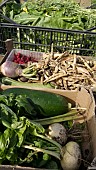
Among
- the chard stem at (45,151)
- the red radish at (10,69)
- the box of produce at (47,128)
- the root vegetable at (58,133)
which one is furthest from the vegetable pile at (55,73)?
the chard stem at (45,151)

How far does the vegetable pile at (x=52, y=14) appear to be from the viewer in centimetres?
302

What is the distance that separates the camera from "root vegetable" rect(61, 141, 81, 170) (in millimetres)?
1732

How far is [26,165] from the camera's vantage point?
166 cm

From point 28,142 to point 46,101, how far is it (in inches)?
20.3

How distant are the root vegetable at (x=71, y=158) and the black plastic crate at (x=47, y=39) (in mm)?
1249

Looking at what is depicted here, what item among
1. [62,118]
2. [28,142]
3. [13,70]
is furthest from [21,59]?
[28,142]

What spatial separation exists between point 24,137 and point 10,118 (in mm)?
159

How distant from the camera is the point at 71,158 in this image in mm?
1733

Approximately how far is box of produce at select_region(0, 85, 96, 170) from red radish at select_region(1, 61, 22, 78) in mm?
255

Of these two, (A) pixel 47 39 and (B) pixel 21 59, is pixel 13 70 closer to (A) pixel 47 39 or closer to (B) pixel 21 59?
(B) pixel 21 59

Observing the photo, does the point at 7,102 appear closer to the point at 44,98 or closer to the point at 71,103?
the point at 44,98

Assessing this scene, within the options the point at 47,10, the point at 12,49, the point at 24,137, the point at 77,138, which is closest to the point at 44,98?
the point at 77,138

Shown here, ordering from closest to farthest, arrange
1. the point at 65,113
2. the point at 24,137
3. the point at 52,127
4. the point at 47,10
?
1. the point at 24,137
2. the point at 52,127
3. the point at 65,113
4. the point at 47,10

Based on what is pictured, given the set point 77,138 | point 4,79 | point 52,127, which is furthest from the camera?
point 4,79
